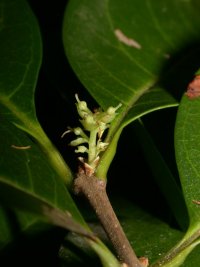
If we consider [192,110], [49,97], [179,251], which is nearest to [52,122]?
[49,97]

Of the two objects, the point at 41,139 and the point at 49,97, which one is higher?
the point at 41,139

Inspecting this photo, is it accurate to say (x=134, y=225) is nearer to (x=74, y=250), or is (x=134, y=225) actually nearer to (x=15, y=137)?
(x=74, y=250)

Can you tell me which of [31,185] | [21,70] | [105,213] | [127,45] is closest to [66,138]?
[127,45]

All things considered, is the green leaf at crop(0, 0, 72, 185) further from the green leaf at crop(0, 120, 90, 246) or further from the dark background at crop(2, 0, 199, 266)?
the dark background at crop(2, 0, 199, 266)

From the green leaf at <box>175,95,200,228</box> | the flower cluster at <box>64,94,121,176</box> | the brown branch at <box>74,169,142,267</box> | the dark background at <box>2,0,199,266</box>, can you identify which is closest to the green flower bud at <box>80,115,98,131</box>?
the flower cluster at <box>64,94,121,176</box>

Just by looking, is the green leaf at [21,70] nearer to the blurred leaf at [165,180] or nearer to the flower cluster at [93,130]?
the flower cluster at [93,130]

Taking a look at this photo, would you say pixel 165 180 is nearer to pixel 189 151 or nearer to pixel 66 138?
pixel 189 151
